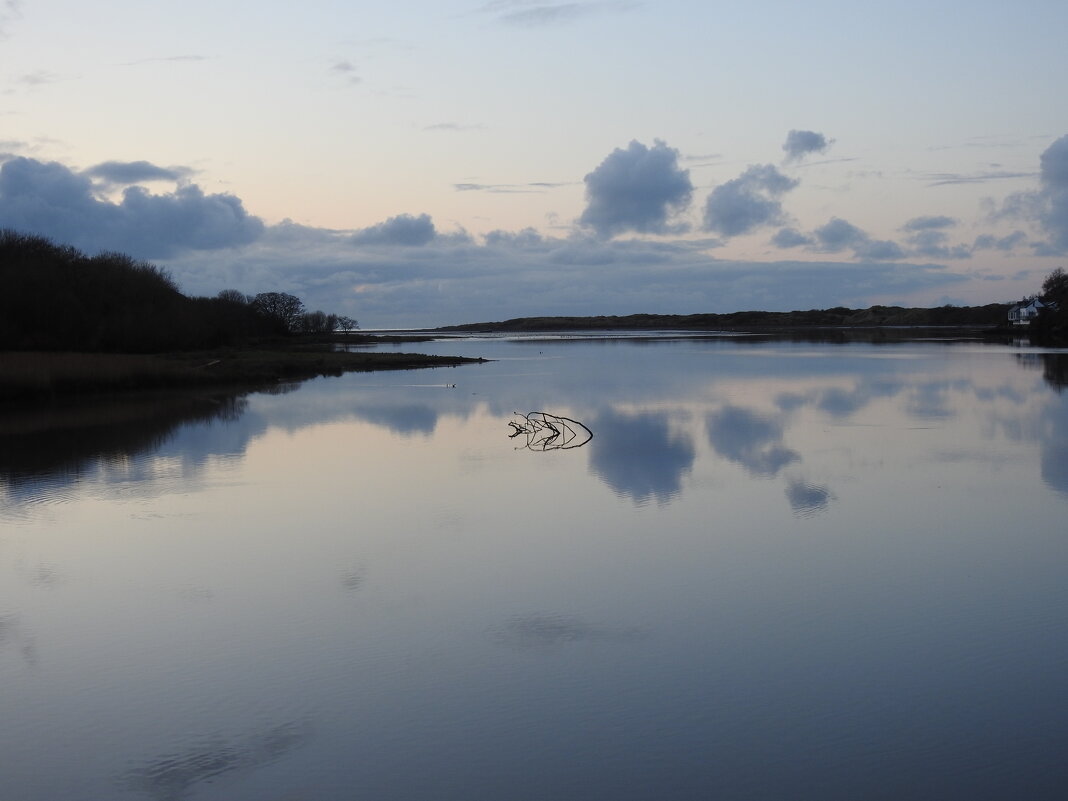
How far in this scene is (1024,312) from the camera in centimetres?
9119

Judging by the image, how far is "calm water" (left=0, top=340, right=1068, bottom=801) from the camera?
5125 millimetres

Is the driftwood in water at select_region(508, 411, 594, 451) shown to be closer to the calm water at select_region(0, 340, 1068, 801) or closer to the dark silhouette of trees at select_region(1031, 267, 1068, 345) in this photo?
the calm water at select_region(0, 340, 1068, 801)

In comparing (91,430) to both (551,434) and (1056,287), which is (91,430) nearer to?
(551,434)

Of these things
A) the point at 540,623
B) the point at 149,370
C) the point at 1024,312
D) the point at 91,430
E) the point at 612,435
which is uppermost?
the point at 1024,312

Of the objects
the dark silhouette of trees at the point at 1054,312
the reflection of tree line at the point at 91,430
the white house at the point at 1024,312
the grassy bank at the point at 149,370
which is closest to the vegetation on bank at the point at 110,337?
the grassy bank at the point at 149,370

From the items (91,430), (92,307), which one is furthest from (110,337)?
(91,430)

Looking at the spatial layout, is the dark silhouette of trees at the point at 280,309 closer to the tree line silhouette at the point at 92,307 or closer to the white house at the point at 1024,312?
the tree line silhouette at the point at 92,307

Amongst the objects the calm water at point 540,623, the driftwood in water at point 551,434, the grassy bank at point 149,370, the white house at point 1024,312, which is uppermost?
the white house at point 1024,312

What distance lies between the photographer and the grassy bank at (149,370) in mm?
26312

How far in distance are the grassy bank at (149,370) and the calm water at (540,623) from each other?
34.8 ft

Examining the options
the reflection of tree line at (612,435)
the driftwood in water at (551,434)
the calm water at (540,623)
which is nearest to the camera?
the calm water at (540,623)

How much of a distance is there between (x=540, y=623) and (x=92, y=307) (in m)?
37.1

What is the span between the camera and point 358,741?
17.7 feet

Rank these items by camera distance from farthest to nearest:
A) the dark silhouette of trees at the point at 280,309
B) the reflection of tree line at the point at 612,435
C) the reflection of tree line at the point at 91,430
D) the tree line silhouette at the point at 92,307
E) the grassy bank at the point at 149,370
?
the dark silhouette of trees at the point at 280,309
the tree line silhouette at the point at 92,307
the grassy bank at the point at 149,370
the reflection of tree line at the point at 91,430
the reflection of tree line at the point at 612,435
